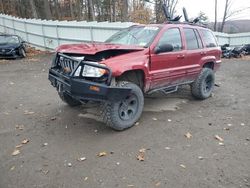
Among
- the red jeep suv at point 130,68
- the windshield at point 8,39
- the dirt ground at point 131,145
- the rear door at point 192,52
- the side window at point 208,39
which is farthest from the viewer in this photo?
the windshield at point 8,39

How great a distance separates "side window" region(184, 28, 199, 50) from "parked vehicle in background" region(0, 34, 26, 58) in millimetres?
12549

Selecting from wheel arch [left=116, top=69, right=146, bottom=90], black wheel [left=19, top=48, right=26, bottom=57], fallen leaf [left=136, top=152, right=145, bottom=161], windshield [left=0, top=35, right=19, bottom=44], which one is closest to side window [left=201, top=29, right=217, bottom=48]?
wheel arch [left=116, top=69, right=146, bottom=90]

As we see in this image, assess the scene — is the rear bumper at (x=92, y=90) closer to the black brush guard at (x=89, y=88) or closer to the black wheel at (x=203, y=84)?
the black brush guard at (x=89, y=88)

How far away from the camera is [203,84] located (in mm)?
8047

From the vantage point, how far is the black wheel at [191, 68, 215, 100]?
26.1ft

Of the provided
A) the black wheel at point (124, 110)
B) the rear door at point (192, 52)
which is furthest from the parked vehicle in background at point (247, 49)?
the black wheel at point (124, 110)

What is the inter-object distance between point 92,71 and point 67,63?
68 centimetres

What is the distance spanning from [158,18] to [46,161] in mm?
32439

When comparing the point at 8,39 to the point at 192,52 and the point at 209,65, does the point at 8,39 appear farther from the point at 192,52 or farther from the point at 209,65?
the point at 192,52

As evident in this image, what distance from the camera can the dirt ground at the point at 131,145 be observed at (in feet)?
13.8

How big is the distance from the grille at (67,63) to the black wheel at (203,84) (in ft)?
11.4

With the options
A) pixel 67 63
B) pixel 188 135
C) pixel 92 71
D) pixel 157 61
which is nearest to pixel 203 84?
pixel 157 61

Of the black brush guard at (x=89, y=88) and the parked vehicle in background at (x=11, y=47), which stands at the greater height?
the black brush guard at (x=89, y=88)

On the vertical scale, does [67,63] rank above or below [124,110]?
above
